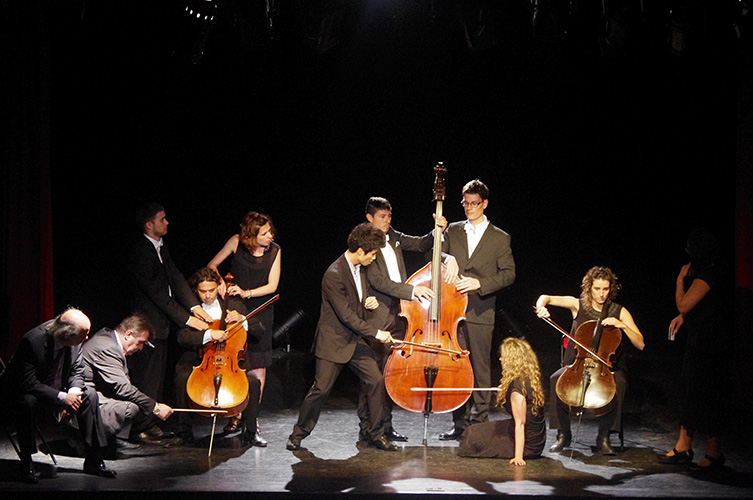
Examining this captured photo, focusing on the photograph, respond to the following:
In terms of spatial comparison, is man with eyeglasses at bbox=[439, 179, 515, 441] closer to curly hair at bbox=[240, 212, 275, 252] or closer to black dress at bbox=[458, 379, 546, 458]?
black dress at bbox=[458, 379, 546, 458]

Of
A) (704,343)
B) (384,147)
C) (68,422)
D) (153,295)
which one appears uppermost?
(384,147)

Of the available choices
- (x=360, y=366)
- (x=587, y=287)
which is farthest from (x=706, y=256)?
(x=360, y=366)

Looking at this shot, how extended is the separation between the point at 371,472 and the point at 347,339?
823 millimetres

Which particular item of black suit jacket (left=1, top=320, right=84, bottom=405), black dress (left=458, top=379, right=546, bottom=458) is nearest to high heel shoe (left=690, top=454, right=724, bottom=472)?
black dress (left=458, top=379, right=546, bottom=458)

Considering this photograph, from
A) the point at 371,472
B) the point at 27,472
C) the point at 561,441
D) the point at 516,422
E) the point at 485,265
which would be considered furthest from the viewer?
the point at 485,265

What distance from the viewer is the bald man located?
13.3ft

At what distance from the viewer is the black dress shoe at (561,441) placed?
4.74 metres

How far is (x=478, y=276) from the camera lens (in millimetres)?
5164

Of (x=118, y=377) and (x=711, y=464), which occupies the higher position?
(x=118, y=377)

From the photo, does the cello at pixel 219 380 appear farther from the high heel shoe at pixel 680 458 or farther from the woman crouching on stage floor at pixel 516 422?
the high heel shoe at pixel 680 458

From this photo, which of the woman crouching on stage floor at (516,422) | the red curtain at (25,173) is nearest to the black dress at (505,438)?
the woman crouching on stage floor at (516,422)

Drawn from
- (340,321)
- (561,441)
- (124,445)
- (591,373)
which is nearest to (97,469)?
(124,445)

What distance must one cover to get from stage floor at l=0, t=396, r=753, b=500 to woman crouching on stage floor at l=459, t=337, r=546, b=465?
0.26 feet

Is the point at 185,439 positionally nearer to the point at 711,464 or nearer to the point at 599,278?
the point at 599,278
